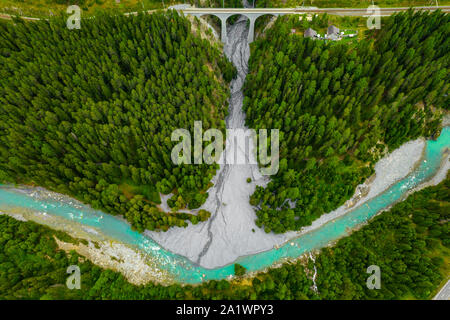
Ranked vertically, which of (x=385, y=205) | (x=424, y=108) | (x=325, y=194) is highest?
(x=424, y=108)

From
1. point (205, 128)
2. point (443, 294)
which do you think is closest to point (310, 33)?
point (205, 128)

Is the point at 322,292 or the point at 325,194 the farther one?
the point at 325,194

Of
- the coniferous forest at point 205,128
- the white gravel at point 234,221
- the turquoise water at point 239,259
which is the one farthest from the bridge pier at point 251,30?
the turquoise water at point 239,259

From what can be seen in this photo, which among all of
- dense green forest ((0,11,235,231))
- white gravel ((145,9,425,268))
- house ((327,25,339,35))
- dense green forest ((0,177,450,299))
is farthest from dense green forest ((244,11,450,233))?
dense green forest ((0,11,235,231))

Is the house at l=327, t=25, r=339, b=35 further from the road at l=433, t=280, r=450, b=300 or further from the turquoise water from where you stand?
the road at l=433, t=280, r=450, b=300

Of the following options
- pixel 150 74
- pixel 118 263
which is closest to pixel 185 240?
pixel 118 263

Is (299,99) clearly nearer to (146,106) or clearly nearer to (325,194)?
(325,194)

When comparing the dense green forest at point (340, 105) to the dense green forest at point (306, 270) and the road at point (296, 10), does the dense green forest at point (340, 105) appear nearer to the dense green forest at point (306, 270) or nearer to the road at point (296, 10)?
the dense green forest at point (306, 270)
